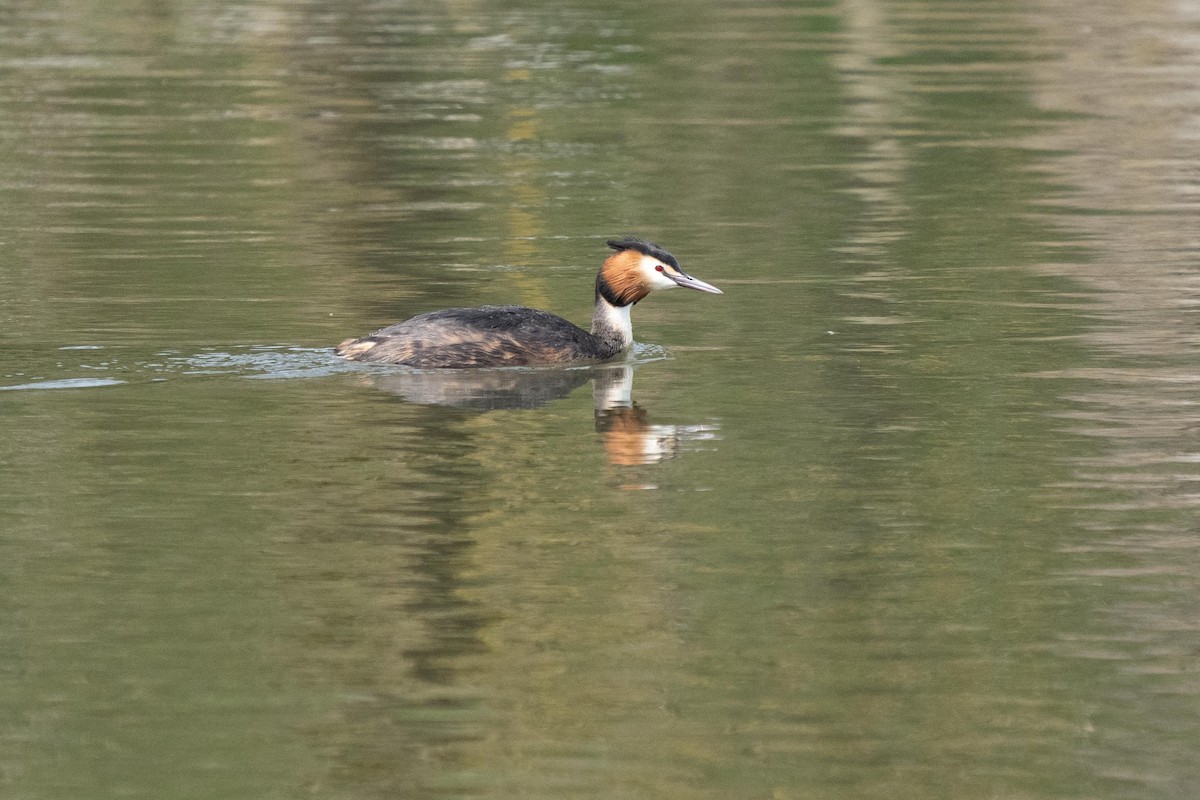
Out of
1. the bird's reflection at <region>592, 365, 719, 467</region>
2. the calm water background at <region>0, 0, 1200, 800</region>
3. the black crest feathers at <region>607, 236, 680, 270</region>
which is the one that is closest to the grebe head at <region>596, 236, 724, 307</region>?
the black crest feathers at <region>607, 236, 680, 270</region>

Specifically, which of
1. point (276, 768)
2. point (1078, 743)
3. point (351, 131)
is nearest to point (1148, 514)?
point (1078, 743)

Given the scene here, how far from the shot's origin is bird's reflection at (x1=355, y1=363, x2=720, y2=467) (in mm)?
13047

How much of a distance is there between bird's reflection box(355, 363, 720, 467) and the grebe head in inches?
20.5

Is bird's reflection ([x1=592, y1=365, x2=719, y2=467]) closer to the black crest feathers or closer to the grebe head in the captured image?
the grebe head

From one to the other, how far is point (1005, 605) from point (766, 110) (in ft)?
73.3

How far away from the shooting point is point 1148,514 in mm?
11320

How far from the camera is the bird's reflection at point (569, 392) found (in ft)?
42.8

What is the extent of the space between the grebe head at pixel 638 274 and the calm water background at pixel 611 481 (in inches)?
19.6

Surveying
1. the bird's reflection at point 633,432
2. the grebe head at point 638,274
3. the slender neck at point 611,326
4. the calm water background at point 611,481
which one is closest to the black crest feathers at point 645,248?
the grebe head at point 638,274

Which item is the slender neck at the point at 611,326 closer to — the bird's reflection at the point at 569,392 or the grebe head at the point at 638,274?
the grebe head at the point at 638,274

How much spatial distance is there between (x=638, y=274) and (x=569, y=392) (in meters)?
1.36

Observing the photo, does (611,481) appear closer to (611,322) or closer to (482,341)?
(482,341)

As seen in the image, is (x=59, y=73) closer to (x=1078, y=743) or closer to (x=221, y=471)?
(x=221, y=471)

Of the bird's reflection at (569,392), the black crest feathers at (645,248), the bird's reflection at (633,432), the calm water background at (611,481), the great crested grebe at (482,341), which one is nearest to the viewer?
the calm water background at (611,481)
